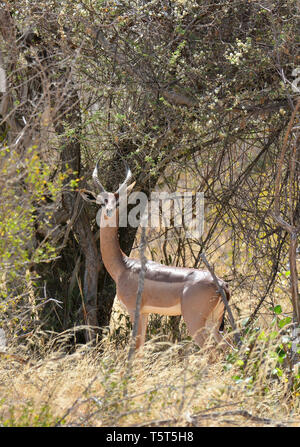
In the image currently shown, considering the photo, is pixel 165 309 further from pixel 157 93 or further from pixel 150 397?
pixel 157 93

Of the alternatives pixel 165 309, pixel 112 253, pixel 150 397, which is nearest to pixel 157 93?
pixel 112 253

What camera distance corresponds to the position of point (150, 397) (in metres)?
4.42

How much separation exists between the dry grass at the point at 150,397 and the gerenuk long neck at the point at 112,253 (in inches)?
37.8

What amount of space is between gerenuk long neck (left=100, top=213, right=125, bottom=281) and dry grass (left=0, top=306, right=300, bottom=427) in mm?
959

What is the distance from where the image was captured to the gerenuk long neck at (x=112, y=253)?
621cm

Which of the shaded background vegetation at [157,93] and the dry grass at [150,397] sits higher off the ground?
the shaded background vegetation at [157,93]

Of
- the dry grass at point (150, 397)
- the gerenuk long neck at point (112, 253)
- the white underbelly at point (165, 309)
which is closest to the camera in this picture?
the dry grass at point (150, 397)

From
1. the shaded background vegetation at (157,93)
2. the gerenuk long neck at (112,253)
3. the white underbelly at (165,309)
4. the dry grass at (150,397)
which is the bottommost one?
the dry grass at (150,397)

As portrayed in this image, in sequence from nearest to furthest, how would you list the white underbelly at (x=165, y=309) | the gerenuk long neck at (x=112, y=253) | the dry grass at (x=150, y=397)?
1. the dry grass at (x=150, y=397)
2. the white underbelly at (x=165, y=309)
3. the gerenuk long neck at (x=112, y=253)

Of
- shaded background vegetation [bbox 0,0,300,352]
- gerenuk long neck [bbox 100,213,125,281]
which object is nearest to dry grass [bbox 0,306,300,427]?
shaded background vegetation [bbox 0,0,300,352]

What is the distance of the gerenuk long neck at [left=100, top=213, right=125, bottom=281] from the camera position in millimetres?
6211

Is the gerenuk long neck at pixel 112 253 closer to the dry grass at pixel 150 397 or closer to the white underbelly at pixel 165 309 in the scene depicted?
the white underbelly at pixel 165 309

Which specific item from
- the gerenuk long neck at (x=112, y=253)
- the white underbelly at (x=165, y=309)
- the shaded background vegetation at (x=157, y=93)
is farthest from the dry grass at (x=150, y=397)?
the gerenuk long neck at (x=112, y=253)

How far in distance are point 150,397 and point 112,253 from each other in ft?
6.64
